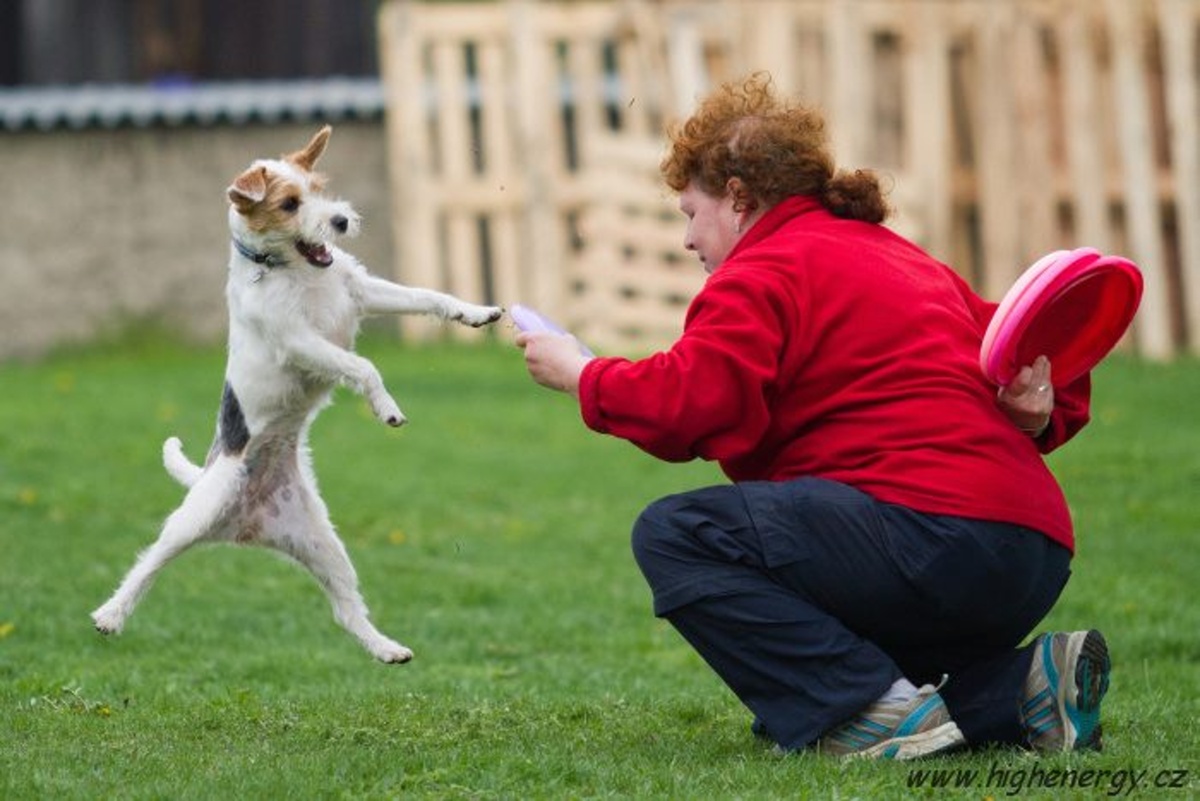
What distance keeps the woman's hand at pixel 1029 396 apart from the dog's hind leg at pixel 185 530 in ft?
7.10

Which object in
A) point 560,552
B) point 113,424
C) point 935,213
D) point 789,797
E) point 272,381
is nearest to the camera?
point 789,797

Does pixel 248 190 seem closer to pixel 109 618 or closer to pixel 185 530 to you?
pixel 185 530

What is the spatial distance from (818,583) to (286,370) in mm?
1639

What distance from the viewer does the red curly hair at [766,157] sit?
17.6 feet

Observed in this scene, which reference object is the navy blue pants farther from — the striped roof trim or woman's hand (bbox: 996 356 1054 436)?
the striped roof trim

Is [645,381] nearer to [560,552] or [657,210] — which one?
[560,552]

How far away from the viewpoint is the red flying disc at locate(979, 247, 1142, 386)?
5.11 metres

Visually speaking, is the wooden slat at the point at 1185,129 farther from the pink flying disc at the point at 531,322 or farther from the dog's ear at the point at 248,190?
the dog's ear at the point at 248,190

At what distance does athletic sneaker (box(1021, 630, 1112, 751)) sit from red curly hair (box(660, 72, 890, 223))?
1.21 metres

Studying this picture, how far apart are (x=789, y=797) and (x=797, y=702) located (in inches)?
17.9

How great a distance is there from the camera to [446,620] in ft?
28.0

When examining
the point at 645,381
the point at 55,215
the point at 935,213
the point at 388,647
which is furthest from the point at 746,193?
the point at 55,215

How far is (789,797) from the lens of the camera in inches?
190

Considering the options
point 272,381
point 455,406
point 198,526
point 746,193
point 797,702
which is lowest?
point 455,406
